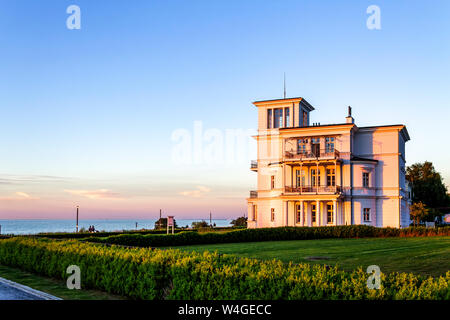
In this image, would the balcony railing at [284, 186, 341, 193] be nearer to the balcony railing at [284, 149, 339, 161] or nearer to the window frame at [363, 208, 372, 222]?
the balcony railing at [284, 149, 339, 161]

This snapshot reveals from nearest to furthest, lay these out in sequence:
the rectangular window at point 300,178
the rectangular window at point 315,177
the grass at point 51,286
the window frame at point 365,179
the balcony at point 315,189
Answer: the grass at point 51,286
the balcony at point 315,189
the window frame at point 365,179
the rectangular window at point 315,177
the rectangular window at point 300,178

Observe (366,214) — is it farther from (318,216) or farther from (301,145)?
(301,145)

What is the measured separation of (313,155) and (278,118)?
252 inches

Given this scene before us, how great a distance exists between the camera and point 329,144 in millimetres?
44094

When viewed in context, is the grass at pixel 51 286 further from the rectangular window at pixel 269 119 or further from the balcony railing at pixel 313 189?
the rectangular window at pixel 269 119

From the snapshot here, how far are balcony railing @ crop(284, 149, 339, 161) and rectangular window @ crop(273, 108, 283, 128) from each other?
13.3ft

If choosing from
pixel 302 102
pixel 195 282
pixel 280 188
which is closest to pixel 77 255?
pixel 195 282

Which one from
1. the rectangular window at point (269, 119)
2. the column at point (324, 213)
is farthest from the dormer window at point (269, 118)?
the column at point (324, 213)

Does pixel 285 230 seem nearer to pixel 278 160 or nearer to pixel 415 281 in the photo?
pixel 278 160

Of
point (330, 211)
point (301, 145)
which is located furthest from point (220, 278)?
point (301, 145)

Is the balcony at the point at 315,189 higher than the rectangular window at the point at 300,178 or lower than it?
lower

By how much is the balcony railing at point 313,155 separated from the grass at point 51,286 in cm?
3132

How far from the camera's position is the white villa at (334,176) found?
43.0 m
